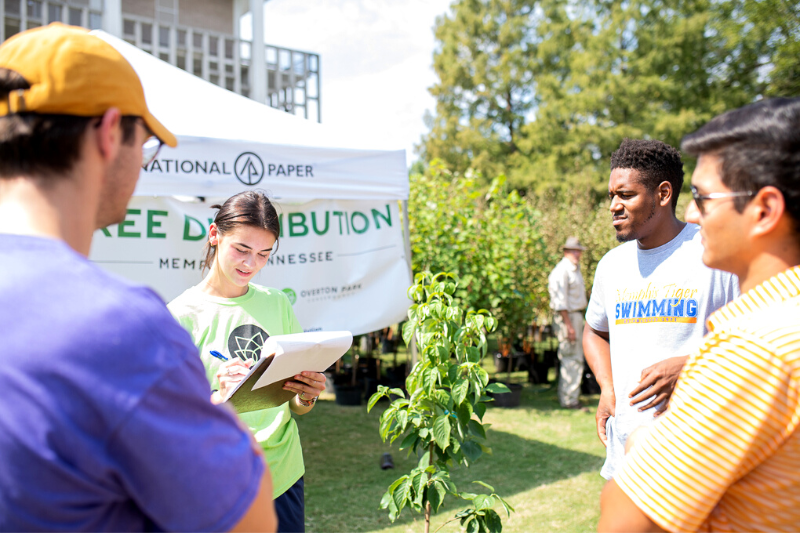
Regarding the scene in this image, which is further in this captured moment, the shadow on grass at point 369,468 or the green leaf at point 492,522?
the shadow on grass at point 369,468

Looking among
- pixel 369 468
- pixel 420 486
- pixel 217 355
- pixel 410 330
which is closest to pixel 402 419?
pixel 420 486

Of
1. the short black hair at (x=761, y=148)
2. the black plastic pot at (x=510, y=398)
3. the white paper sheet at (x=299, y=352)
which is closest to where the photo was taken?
the short black hair at (x=761, y=148)

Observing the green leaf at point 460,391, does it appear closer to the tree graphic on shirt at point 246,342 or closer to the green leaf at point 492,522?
the green leaf at point 492,522

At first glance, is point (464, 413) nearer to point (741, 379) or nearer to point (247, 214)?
point (247, 214)

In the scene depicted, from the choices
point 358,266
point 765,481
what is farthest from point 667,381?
point 358,266

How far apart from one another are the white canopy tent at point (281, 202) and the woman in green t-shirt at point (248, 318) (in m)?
1.82

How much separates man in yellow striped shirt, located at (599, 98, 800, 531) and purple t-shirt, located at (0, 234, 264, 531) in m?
0.64

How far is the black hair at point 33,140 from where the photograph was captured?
2.58ft

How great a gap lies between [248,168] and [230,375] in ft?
8.09

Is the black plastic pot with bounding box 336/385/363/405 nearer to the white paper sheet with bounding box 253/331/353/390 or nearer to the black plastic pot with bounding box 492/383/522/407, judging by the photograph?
the black plastic pot with bounding box 492/383/522/407

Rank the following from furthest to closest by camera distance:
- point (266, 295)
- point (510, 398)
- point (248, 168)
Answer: point (510, 398)
point (248, 168)
point (266, 295)

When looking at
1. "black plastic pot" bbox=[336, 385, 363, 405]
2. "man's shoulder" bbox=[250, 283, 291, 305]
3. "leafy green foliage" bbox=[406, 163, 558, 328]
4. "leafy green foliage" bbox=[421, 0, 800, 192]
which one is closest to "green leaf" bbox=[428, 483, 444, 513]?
"man's shoulder" bbox=[250, 283, 291, 305]

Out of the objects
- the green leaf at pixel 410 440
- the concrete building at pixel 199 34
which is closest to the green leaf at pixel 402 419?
the green leaf at pixel 410 440

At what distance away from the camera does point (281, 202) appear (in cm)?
437
